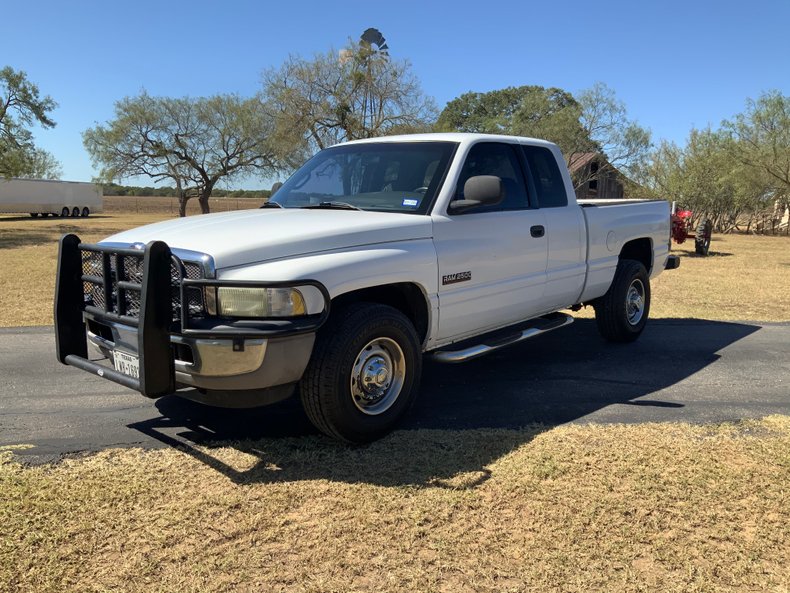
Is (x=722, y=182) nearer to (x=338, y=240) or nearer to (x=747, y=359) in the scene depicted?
(x=747, y=359)

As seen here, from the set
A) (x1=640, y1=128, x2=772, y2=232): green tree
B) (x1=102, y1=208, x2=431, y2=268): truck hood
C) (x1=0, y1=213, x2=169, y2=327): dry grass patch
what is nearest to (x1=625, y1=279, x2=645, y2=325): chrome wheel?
(x1=102, y1=208, x2=431, y2=268): truck hood

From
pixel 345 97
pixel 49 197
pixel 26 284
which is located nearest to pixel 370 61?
pixel 345 97

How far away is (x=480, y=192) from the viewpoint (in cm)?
423

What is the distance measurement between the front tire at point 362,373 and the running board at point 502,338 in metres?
0.32

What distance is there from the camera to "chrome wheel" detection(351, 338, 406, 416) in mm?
3832

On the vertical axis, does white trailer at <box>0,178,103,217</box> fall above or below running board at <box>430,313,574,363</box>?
above

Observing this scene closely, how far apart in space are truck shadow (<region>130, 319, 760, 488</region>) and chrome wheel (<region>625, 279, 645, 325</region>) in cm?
34

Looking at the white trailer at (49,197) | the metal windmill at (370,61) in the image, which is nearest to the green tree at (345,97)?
the metal windmill at (370,61)

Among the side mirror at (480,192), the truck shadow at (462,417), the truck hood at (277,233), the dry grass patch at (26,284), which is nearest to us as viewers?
the truck hood at (277,233)

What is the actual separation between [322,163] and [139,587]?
140 inches

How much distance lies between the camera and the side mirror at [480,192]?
423 centimetres

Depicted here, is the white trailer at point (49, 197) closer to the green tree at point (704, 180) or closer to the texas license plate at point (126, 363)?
the green tree at point (704, 180)

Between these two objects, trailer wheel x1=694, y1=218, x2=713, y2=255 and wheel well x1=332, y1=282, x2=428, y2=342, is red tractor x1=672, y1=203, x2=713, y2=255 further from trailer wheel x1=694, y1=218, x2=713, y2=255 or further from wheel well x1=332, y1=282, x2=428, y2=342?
wheel well x1=332, y1=282, x2=428, y2=342

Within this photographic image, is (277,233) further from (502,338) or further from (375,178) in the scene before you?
(502,338)
